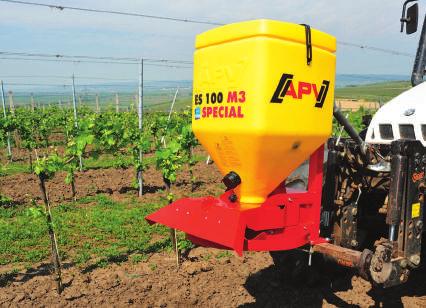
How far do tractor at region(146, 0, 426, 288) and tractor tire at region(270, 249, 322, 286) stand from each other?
3.37ft

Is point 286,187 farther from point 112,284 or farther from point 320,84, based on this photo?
point 112,284

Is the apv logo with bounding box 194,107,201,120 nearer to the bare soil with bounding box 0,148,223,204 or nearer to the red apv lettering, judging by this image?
the red apv lettering

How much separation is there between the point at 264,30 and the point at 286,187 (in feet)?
4.12

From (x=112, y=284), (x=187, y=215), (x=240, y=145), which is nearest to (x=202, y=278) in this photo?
(x=112, y=284)

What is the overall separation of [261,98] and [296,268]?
2.46m

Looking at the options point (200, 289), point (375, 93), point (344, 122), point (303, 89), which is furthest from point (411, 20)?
point (375, 93)

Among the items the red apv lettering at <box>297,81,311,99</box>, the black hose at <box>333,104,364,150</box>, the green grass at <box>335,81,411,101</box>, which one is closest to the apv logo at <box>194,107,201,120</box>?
the red apv lettering at <box>297,81,311,99</box>

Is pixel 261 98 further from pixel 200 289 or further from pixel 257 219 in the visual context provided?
pixel 200 289

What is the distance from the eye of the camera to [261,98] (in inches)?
111

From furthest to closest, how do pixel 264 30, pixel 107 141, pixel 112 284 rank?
pixel 107 141 < pixel 112 284 < pixel 264 30

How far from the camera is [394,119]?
3.96 m

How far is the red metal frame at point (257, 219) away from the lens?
2.99 m

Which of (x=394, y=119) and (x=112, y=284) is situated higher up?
(x=394, y=119)

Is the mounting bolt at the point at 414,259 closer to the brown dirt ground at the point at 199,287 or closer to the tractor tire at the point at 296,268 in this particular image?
the tractor tire at the point at 296,268
